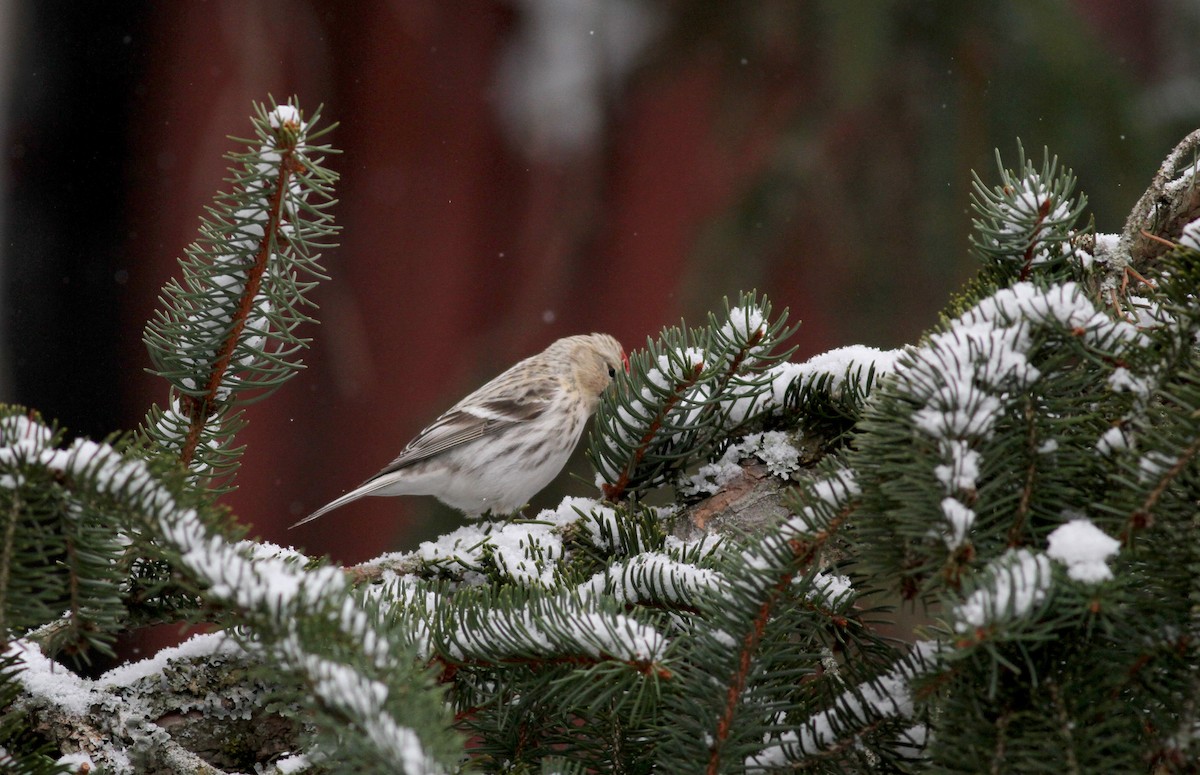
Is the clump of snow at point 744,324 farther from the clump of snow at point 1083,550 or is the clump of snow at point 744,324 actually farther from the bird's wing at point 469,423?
the bird's wing at point 469,423

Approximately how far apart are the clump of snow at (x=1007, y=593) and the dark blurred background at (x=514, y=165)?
216cm

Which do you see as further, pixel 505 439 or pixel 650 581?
pixel 505 439

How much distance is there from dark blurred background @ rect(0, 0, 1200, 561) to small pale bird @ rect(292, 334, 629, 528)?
0.96 feet

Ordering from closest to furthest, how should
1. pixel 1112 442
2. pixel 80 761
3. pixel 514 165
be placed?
1. pixel 1112 442
2. pixel 80 761
3. pixel 514 165

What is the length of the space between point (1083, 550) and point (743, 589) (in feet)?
0.84

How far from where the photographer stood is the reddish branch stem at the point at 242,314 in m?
0.97

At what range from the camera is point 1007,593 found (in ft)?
1.99

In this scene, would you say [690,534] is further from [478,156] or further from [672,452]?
[478,156]

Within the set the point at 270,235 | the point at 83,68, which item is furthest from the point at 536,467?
the point at 83,68

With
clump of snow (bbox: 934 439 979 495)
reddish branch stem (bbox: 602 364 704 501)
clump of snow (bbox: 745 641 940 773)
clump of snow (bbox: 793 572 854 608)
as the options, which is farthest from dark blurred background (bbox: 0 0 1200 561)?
clump of snow (bbox: 934 439 979 495)

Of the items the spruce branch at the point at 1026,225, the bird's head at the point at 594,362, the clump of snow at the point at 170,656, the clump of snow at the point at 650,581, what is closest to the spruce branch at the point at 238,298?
the clump of snow at the point at 170,656

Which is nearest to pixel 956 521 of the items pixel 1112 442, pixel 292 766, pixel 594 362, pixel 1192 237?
pixel 1112 442

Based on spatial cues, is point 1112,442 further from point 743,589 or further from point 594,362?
point 594,362

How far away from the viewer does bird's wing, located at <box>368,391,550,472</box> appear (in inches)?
97.1
